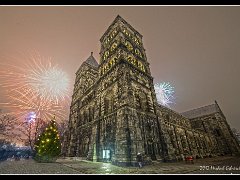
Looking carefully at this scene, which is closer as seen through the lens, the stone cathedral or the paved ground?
the paved ground

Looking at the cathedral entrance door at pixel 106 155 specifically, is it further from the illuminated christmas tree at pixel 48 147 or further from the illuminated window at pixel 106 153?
the illuminated christmas tree at pixel 48 147

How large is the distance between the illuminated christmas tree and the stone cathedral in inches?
183

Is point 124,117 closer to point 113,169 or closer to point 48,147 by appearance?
point 113,169

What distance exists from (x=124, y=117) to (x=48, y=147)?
11529mm

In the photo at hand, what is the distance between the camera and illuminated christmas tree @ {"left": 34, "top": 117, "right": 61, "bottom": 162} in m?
19.8

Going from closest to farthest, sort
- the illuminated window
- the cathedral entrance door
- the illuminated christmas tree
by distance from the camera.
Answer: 1. the cathedral entrance door
2. the illuminated window
3. the illuminated christmas tree

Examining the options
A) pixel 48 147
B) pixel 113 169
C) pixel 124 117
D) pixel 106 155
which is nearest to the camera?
pixel 113 169

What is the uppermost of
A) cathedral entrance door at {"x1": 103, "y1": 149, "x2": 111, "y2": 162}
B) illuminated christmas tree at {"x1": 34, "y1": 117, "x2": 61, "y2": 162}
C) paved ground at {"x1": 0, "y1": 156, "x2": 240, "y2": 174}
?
illuminated christmas tree at {"x1": 34, "y1": 117, "x2": 61, "y2": 162}

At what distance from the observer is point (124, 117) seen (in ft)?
56.8

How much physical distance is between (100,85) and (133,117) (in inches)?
414

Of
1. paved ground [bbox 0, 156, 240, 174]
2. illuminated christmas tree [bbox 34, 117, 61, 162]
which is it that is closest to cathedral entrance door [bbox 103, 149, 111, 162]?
paved ground [bbox 0, 156, 240, 174]

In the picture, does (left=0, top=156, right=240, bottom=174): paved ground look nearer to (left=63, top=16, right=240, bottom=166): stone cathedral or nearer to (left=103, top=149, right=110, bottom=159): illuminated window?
(left=63, top=16, right=240, bottom=166): stone cathedral

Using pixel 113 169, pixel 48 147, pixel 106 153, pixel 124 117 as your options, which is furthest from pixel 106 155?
pixel 48 147
